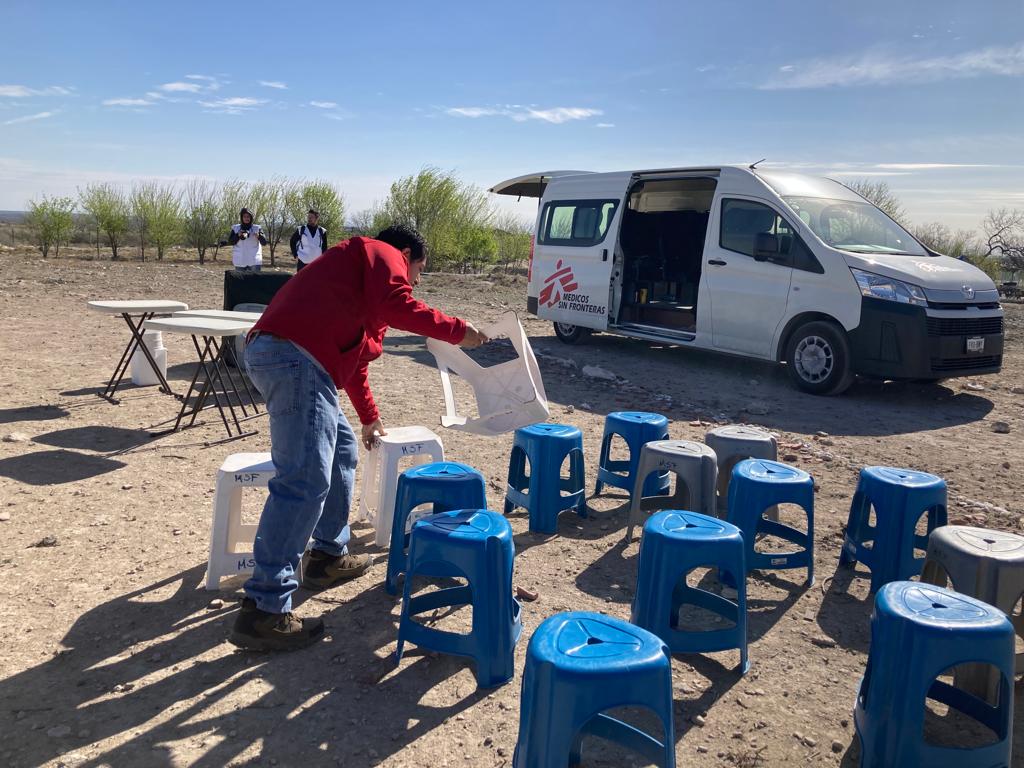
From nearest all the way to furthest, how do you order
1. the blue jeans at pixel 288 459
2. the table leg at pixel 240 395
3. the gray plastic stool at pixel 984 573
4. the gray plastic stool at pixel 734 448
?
the gray plastic stool at pixel 984 573 < the blue jeans at pixel 288 459 < the gray plastic stool at pixel 734 448 < the table leg at pixel 240 395

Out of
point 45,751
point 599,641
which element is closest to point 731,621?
point 599,641

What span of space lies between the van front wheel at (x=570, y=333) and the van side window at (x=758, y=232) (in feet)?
9.33

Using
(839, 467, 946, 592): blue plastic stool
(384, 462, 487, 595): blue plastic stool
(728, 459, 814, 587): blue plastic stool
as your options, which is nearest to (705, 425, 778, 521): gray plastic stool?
(728, 459, 814, 587): blue plastic stool

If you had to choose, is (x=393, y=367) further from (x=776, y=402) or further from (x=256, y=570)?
(x=256, y=570)

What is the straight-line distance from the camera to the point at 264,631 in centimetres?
293

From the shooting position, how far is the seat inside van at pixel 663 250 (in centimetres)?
1034

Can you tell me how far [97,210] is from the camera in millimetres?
27969

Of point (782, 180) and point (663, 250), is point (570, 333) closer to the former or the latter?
point (663, 250)

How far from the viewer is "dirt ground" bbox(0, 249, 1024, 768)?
2490 mm

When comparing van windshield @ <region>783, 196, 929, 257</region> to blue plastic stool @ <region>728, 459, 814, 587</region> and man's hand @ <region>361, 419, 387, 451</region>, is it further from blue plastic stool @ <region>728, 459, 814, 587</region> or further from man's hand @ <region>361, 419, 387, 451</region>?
man's hand @ <region>361, 419, 387, 451</region>

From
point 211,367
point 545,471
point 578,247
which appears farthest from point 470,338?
point 578,247

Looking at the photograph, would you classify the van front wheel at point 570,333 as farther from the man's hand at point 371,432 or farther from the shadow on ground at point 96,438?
the man's hand at point 371,432

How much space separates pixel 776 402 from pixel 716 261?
6.53 ft

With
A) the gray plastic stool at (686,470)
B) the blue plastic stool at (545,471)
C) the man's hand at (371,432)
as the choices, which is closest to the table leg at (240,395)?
the man's hand at (371,432)
